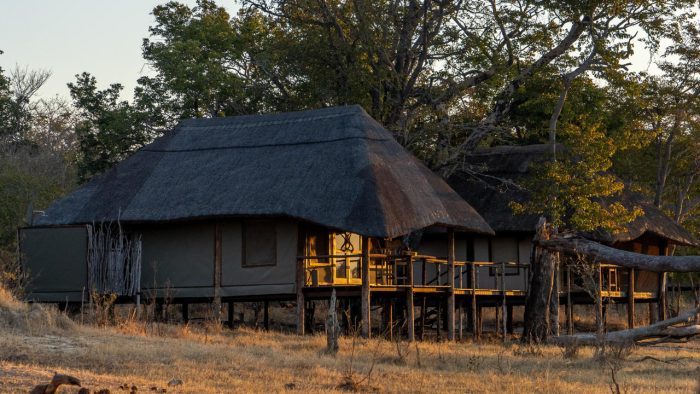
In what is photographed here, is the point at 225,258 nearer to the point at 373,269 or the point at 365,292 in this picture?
the point at 373,269

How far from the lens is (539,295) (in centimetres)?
2311

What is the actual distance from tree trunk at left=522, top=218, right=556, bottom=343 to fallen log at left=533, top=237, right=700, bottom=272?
1848 millimetres

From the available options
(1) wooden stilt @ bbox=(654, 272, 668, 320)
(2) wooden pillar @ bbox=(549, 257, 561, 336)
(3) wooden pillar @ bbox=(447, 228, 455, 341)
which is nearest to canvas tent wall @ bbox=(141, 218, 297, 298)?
(3) wooden pillar @ bbox=(447, 228, 455, 341)

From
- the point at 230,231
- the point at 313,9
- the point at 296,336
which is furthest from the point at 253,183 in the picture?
the point at 313,9

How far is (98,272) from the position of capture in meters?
24.3

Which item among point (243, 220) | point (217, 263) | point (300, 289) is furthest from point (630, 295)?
point (217, 263)

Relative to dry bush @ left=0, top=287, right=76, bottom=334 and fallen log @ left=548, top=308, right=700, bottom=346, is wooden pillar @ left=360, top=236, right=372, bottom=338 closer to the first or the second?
fallen log @ left=548, top=308, right=700, bottom=346

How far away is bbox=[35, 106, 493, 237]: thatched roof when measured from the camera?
22.8 meters

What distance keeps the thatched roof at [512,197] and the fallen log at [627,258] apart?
7576mm

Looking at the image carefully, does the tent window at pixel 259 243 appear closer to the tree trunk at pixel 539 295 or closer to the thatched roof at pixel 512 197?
the tree trunk at pixel 539 295

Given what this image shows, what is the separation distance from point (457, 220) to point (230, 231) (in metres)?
5.26

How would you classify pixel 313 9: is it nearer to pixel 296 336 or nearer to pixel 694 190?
pixel 296 336

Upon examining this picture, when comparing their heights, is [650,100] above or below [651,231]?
above

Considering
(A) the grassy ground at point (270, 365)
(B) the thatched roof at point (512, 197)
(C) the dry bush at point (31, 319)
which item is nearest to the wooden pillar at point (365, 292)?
(A) the grassy ground at point (270, 365)
